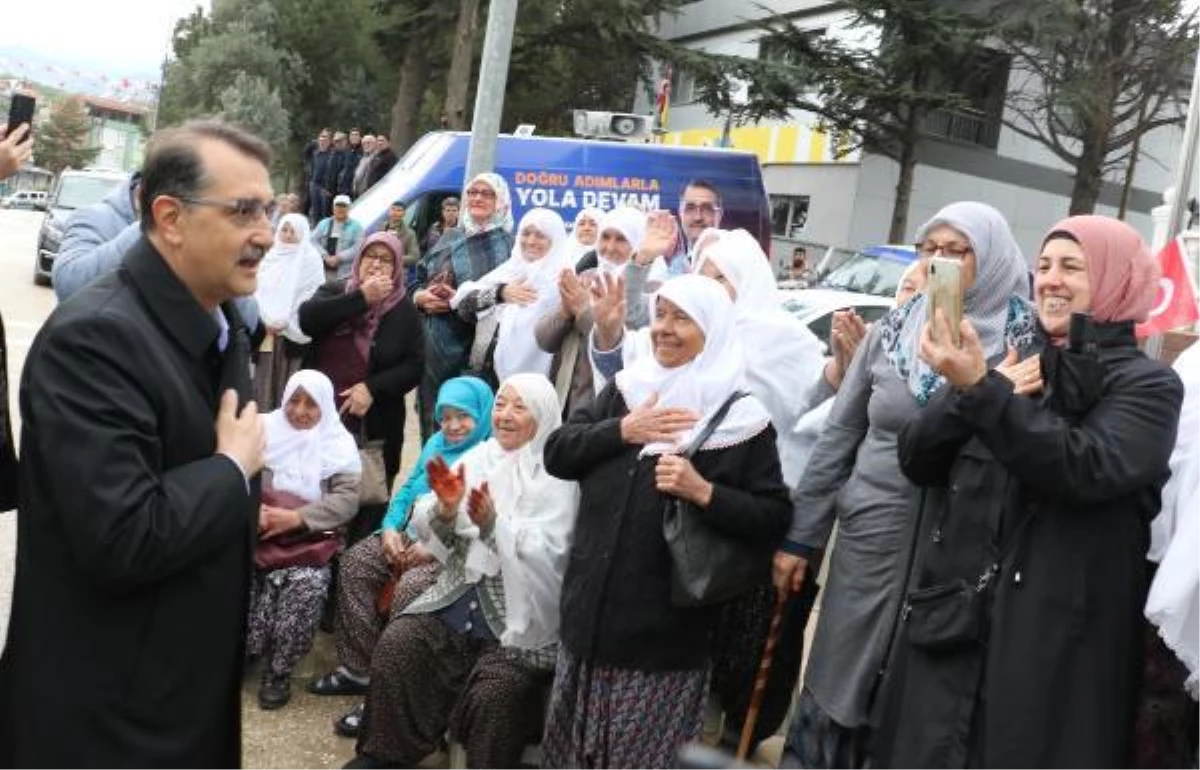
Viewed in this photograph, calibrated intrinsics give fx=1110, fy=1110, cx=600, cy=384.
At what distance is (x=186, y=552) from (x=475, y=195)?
4.36 metres

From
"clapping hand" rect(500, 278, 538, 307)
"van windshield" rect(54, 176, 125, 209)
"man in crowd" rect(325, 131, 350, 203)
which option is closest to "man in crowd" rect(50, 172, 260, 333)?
"clapping hand" rect(500, 278, 538, 307)

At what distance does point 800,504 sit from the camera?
3.42 meters

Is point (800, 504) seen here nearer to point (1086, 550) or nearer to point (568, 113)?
point (1086, 550)

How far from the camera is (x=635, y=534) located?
3240 millimetres

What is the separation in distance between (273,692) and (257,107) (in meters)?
26.3

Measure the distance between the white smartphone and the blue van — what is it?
955cm

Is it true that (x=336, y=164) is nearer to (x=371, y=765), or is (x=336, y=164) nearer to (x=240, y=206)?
(x=371, y=765)

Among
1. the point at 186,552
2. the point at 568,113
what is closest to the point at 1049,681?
the point at 186,552

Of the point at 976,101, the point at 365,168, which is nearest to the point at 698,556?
the point at 365,168

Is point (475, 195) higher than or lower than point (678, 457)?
higher

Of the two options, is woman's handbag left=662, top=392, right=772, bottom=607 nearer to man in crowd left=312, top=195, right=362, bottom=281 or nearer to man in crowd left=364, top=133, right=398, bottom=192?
man in crowd left=312, top=195, right=362, bottom=281

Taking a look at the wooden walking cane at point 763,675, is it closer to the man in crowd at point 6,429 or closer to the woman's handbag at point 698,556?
the woman's handbag at point 698,556

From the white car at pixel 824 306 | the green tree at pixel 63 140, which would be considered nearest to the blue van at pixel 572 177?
the white car at pixel 824 306

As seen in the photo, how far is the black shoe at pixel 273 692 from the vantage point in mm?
4207
